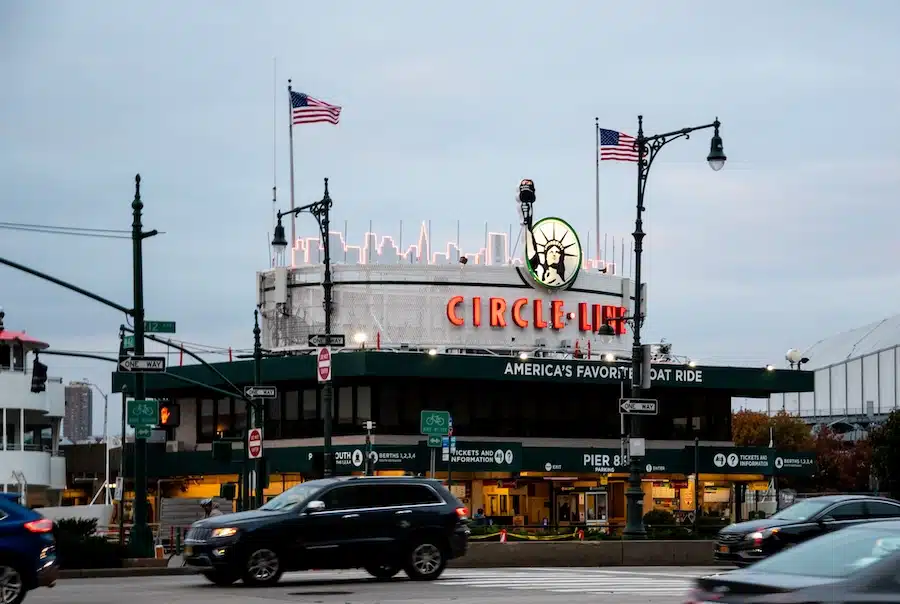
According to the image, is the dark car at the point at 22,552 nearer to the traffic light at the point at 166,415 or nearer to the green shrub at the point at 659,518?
the traffic light at the point at 166,415

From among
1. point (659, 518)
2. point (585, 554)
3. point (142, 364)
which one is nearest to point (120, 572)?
point (142, 364)

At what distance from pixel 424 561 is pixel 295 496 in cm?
260

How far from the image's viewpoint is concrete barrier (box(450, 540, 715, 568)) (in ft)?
111

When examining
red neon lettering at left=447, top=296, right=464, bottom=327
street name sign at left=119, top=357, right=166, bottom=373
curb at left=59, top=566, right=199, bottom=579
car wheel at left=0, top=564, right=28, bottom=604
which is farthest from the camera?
red neon lettering at left=447, top=296, right=464, bottom=327

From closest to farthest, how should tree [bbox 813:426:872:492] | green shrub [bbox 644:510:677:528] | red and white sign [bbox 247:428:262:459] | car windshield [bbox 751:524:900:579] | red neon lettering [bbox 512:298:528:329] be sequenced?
car windshield [bbox 751:524:900:579] < red and white sign [bbox 247:428:262:459] < green shrub [bbox 644:510:677:528] < red neon lettering [bbox 512:298:528:329] < tree [bbox 813:426:872:492]

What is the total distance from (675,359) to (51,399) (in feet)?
108

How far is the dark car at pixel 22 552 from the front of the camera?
1961cm

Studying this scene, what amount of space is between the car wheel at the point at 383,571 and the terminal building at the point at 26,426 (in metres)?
43.9

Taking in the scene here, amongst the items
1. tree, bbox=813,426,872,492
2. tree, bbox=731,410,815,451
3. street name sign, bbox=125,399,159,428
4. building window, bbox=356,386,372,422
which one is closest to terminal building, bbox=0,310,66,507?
building window, bbox=356,386,372,422

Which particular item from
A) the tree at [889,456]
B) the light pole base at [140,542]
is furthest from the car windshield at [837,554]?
the tree at [889,456]

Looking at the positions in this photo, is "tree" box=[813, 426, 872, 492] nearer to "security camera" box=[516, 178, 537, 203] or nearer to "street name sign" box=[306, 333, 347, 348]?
"security camera" box=[516, 178, 537, 203]

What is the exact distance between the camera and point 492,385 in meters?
70.6

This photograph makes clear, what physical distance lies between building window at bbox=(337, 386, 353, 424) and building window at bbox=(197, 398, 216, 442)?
33.9 ft

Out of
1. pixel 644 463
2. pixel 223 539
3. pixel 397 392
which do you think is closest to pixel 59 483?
pixel 397 392
